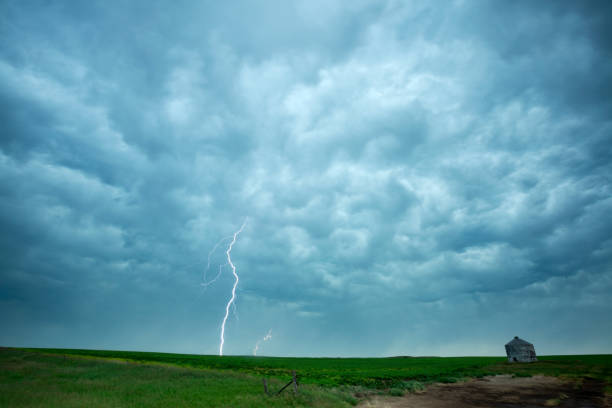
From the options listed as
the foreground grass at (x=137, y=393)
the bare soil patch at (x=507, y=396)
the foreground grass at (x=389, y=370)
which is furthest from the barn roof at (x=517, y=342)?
the foreground grass at (x=137, y=393)

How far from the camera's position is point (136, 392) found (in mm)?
28984

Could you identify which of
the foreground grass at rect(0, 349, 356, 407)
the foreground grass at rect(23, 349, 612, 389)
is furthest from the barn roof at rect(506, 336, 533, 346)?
the foreground grass at rect(0, 349, 356, 407)

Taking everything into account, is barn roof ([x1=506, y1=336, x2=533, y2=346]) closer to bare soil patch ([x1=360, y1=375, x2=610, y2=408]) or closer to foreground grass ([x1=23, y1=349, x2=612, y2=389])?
foreground grass ([x1=23, y1=349, x2=612, y2=389])

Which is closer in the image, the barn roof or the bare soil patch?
the bare soil patch

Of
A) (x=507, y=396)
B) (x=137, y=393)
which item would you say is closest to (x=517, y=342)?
(x=507, y=396)

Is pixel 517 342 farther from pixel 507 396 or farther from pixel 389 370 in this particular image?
pixel 507 396

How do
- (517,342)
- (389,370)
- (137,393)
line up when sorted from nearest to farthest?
(137,393), (389,370), (517,342)

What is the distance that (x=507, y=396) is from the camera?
32.8 meters

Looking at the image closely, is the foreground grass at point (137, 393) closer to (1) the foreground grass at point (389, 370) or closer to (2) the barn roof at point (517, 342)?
(1) the foreground grass at point (389, 370)

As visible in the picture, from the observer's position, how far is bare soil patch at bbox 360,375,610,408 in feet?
93.2

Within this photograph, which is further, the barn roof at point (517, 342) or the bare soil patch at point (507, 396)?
the barn roof at point (517, 342)

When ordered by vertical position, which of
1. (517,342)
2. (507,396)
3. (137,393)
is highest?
(137,393)

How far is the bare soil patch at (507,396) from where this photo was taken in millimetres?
28406

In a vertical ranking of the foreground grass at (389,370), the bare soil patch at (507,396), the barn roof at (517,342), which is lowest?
the foreground grass at (389,370)
